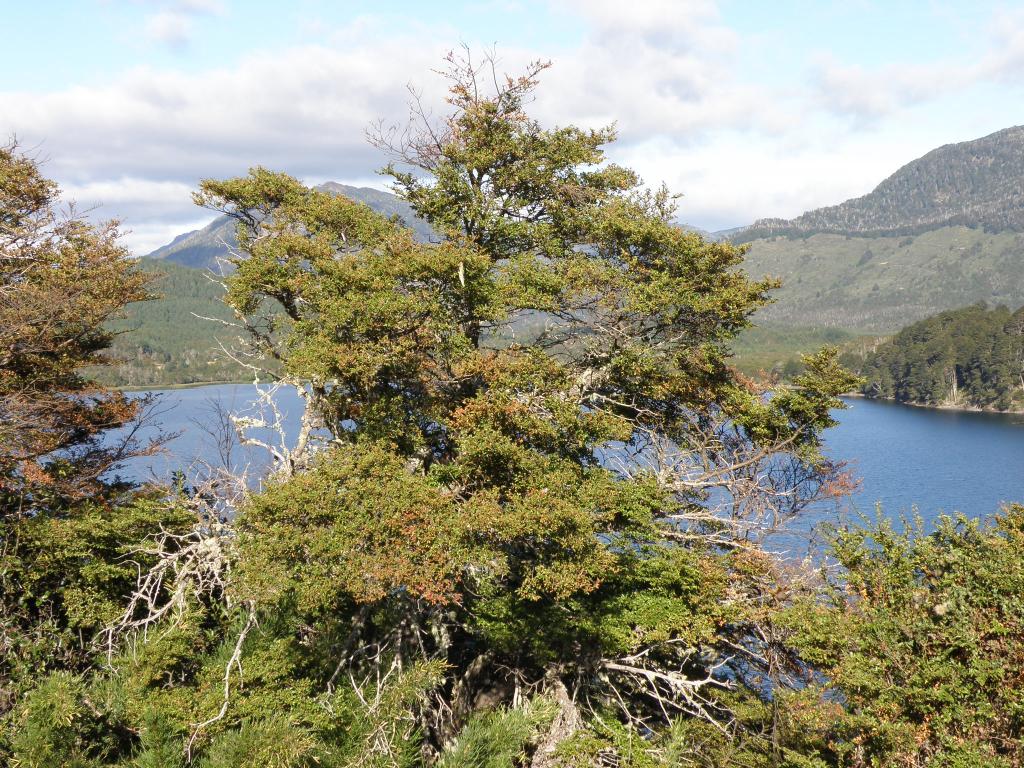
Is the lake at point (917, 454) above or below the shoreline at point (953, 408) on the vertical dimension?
above

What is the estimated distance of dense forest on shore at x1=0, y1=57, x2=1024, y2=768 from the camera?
10.1 meters

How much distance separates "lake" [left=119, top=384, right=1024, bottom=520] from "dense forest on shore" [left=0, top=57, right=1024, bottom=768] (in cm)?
876

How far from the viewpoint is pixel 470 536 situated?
10781 millimetres

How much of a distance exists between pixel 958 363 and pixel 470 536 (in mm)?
113017

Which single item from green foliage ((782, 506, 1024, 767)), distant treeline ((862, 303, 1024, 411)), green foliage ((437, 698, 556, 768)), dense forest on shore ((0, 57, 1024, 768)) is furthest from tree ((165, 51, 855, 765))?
distant treeline ((862, 303, 1024, 411))

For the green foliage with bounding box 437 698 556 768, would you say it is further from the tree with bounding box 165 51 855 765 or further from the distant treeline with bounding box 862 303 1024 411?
the distant treeline with bounding box 862 303 1024 411

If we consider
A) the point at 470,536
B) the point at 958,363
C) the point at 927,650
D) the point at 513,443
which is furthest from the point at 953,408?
the point at 470,536

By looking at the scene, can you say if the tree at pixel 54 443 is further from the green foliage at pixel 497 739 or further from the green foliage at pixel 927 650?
the green foliage at pixel 927 650

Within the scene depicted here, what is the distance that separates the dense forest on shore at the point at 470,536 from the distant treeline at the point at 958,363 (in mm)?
97487

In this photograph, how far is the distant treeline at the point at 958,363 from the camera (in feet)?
306

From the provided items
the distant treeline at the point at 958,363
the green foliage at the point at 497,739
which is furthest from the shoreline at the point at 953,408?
the green foliage at the point at 497,739

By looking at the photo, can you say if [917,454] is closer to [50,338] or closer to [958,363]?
[958,363]

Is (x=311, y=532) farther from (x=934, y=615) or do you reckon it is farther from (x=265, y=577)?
(x=934, y=615)

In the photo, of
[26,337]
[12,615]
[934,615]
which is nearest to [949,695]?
[934,615]
